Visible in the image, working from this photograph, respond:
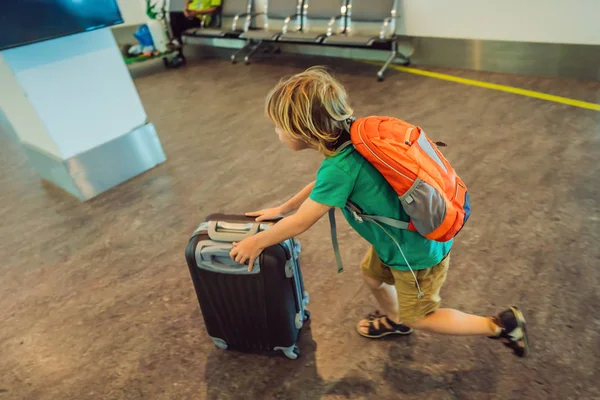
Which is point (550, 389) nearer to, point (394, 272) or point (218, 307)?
point (394, 272)

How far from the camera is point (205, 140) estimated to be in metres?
3.85

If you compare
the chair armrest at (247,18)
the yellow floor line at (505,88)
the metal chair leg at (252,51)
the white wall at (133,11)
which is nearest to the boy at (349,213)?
the yellow floor line at (505,88)

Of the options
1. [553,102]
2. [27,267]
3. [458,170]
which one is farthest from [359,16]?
[27,267]

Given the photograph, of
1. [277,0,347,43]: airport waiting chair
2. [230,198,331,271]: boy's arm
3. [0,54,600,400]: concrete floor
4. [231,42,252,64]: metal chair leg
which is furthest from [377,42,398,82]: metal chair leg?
[230,198,331,271]: boy's arm

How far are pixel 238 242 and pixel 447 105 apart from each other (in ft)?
9.93

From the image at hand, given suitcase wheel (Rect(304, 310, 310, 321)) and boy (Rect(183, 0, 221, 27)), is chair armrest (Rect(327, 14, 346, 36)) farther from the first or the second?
suitcase wheel (Rect(304, 310, 310, 321))

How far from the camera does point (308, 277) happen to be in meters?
2.12

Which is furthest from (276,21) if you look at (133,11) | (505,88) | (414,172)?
(414,172)

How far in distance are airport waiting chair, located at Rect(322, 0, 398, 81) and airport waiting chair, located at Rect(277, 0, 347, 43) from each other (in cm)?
12

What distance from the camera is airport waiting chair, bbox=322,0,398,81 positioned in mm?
4645

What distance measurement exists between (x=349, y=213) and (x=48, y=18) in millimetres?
2322

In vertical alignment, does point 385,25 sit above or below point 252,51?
above

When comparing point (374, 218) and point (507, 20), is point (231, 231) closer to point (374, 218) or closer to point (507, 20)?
point (374, 218)

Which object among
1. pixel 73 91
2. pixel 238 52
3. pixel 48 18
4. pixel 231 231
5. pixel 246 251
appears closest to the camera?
pixel 246 251
